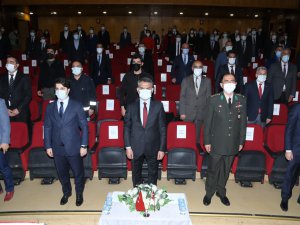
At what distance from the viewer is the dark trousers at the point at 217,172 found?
3.72 meters

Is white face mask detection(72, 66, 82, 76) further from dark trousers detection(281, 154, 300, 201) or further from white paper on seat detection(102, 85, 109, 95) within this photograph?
dark trousers detection(281, 154, 300, 201)

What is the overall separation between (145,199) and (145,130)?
0.89 meters

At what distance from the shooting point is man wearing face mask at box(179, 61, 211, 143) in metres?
4.58

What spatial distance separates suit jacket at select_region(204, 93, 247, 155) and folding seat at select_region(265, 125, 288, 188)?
37.0 inches

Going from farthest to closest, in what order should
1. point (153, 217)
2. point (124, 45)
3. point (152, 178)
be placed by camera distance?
point (124, 45) → point (152, 178) → point (153, 217)

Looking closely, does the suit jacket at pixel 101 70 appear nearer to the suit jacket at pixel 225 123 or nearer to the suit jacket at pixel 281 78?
the suit jacket at pixel 281 78

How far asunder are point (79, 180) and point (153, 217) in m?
1.24

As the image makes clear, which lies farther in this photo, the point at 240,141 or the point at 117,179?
the point at 117,179

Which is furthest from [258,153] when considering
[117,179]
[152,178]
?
[117,179]

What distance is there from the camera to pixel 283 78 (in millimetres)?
5754

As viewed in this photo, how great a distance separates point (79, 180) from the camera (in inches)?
149

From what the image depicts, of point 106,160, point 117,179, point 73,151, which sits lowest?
point 117,179

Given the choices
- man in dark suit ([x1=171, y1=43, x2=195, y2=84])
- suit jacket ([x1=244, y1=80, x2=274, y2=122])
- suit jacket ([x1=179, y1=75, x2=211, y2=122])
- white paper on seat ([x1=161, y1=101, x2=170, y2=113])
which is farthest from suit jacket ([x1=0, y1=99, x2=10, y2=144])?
man in dark suit ([x1=171, y1=43, x2=195, y2=84])

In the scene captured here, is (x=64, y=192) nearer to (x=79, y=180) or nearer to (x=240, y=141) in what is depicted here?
(x=79, y=180)
